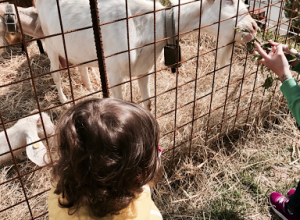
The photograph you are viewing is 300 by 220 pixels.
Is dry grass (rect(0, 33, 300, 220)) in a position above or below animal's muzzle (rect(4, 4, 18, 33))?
below

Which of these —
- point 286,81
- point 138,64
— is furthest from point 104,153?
point 138,64

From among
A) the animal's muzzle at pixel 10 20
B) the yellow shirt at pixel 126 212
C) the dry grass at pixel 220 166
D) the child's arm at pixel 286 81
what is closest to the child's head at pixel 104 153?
the yellow shirt at pixel 126 212

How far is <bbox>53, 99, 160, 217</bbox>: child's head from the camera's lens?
3.24 feet

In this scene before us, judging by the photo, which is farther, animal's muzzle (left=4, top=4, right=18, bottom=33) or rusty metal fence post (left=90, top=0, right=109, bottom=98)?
animal's muzzle (left=4, top=4, right=18, bottom=33)

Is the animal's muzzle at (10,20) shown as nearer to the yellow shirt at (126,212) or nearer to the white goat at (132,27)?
the white goat at (132,27)

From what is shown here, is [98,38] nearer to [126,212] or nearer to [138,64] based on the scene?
[126,212]

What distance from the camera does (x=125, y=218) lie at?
1126 mm

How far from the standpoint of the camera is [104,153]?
0.98m

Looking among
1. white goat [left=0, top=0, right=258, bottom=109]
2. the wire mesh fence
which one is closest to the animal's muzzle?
the wire mesh fence

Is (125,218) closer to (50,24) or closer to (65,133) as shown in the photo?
(65,133)

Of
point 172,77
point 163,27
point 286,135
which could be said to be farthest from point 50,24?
point 286,135

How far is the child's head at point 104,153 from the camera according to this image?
99 cm

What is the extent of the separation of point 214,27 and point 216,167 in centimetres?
113

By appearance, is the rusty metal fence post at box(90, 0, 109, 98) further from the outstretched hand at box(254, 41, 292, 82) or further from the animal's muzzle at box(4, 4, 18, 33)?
the animal's muzzle at box(4, 4, 18, 33)
